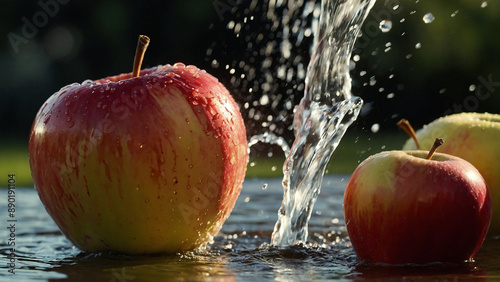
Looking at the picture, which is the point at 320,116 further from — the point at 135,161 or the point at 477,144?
the point at 135,161

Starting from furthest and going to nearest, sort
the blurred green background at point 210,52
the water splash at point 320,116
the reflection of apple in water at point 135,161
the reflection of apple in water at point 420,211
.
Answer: the blurred green background at point 210,52 → the water splash at point 320,116 → the reflection of apple in water at point 135,161 → the reflection of apple in water at point 420,211

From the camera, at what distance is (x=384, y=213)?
2688 millimetres

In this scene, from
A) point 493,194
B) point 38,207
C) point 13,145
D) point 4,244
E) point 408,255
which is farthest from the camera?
point 13,145

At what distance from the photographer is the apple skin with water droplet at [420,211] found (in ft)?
8.67

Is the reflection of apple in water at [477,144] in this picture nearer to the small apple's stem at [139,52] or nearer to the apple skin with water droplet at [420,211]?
the apple skin with water droplet at [420,211]

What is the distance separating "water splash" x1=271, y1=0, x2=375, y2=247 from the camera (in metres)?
3.26

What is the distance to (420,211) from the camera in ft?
8.67

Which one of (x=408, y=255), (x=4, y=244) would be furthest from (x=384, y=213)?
(x=4, y=244)

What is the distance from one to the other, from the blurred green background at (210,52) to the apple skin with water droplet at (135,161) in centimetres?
740

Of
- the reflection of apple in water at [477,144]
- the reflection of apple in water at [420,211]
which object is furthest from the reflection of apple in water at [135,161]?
the reflection of apple in water at [477,144]

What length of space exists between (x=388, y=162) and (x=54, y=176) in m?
1.17

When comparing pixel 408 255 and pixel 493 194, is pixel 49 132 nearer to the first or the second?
pixel 408 255

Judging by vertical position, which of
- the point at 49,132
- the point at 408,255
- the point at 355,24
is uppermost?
the point at 355,24

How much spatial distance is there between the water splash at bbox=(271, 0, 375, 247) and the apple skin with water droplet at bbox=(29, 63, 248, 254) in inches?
15.8
